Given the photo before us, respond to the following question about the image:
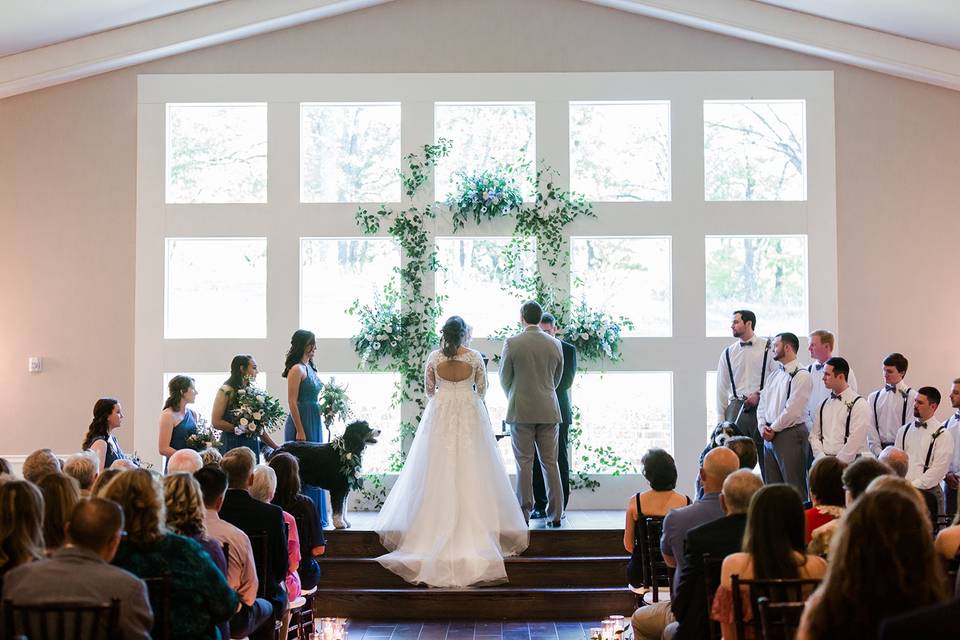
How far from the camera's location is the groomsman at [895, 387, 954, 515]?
22.7 ft

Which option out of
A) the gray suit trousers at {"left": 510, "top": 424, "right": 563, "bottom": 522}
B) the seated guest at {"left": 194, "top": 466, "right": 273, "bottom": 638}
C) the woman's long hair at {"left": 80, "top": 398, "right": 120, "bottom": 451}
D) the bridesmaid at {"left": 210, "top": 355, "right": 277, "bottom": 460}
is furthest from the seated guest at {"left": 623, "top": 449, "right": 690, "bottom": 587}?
the woman's long hair at {"left": 80, "top": 398, "right": 120, "bottom": 451}

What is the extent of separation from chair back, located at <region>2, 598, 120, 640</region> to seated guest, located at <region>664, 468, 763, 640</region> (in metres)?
2.14

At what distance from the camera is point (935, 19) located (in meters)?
8.71

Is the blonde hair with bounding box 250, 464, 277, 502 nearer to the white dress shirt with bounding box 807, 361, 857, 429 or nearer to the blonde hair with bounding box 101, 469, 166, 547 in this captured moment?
the blonde hair with bounding box 101, 469, 166, 547

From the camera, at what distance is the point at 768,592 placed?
3215 mm

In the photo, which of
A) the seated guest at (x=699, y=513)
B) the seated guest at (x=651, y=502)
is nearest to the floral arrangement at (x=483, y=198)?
the seated guest at (x=651, y=502)

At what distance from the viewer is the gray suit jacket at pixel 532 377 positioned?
7629mm

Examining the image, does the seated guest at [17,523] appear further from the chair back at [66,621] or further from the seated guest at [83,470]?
the seated guest at [83,470]

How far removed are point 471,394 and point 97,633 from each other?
15.1 feet

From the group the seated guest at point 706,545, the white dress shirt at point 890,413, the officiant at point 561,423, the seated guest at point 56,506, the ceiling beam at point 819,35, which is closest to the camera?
the seated guest at point 56,506

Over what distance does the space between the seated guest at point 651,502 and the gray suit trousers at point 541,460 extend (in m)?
2.24

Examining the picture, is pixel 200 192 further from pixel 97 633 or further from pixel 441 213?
pixel 97 633

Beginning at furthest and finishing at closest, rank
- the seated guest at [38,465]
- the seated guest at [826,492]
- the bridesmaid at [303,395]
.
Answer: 1. the bridesmaid at [303,395]
2. the seated guest at [38,465]
3. the seated guest at [826,492]

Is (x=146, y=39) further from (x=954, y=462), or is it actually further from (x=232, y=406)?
(x=954, y=462)
